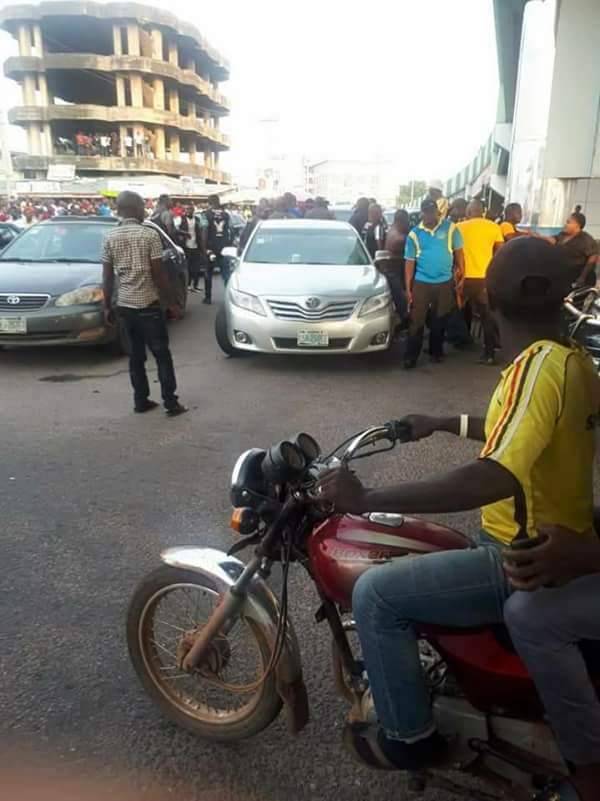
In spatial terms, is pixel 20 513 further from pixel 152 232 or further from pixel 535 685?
pixel 535 685

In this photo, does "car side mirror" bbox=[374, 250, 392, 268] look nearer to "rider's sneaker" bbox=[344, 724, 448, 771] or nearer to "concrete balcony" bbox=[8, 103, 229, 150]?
"rider's sneaker" bbox=[344, 724, 448, 771]

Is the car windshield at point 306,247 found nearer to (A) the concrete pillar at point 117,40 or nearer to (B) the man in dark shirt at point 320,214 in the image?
(B) the man in dark shirt at point 320,214

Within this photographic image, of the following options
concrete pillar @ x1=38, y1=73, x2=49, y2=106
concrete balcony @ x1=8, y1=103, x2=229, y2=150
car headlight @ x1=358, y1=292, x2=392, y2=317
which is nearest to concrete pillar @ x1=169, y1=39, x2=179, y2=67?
concrete balcony @ x1=8, y1=103, x2=229, y2=150

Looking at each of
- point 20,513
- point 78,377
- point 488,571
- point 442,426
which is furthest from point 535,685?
point 78,377

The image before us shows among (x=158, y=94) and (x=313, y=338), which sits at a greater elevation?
(x=158, y=94)

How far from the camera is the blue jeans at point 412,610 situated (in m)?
1.70

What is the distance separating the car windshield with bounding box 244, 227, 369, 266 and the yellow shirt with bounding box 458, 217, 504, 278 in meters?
1.27

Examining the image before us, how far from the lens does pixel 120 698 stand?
Answer: 2.58 m

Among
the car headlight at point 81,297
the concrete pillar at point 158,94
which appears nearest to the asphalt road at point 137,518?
the car headlight at point 81,297

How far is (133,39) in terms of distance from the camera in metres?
66.2

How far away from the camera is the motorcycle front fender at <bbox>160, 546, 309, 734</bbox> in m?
2.10

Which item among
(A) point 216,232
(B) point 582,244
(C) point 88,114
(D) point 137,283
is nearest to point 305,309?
(D) point 137,283

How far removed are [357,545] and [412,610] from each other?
0.82 feet

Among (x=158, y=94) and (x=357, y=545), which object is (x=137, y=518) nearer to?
(x=357, y=545)
